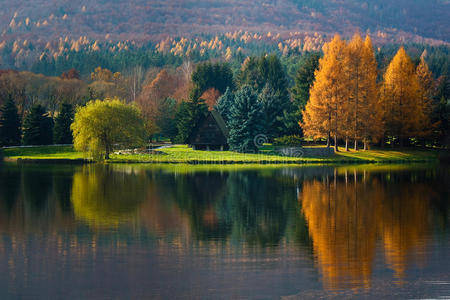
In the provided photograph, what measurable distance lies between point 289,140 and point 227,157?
12.7 m

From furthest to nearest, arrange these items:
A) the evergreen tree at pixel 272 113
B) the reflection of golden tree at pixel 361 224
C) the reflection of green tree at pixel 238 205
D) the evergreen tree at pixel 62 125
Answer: the evergreen tree at pixel 272 113
the evergreen tree at pixel 62 125
the reflection of green tree at pixel 238 205
the reflection of golden tree at pixel 361 224

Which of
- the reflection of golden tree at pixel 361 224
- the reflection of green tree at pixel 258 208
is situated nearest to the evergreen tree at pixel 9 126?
the reflection of green tree at pixel 258 208

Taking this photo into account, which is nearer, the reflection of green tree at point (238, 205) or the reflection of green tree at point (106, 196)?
the reflection of green tree at point (238, 205)

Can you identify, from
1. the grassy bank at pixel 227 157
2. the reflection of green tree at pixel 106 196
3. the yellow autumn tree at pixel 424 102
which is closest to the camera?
the reflection of green tree at pixel 106 196

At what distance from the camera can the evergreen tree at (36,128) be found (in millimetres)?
81750

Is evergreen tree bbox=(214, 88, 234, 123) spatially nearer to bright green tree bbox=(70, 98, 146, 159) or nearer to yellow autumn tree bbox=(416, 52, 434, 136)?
bright green tree bbox=(70, 98, 146, 159)

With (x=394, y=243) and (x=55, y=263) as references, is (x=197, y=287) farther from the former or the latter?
(x=394, y=243)

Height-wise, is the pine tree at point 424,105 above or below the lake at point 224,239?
above

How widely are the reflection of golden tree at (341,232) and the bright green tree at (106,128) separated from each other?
3311 cm

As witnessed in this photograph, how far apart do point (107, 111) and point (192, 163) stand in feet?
38.9

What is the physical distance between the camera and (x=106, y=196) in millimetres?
38469

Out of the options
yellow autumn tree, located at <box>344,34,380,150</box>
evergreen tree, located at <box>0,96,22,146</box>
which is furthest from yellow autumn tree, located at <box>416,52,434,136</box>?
evergreen tree, located at <box>0,96,22,146</box>

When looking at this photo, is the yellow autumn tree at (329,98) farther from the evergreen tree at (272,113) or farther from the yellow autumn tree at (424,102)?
the evergreen tree at (272,113)

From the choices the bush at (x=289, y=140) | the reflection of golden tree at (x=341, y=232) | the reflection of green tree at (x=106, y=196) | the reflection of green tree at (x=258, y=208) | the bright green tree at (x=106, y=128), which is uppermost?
the bright green tree at (x=106, y=128)
